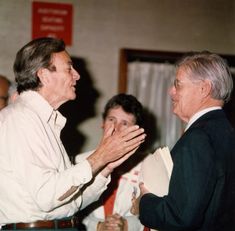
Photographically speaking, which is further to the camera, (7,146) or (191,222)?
(7,146)

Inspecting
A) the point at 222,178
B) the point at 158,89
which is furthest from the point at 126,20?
the point at 222,178

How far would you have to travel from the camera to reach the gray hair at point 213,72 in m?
1.63

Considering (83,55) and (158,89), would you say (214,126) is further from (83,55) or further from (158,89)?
(158,89)

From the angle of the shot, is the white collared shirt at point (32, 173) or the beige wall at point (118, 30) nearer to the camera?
the white collared shirt at point (32, 173)

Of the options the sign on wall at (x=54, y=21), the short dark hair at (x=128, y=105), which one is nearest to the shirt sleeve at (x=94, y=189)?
the short dark hair at (x=128, y=105)

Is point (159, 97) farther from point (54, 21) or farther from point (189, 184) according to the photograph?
point (189, 184)

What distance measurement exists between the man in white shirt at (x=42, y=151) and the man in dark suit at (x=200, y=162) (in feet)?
0.93

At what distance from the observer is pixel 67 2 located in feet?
12.1

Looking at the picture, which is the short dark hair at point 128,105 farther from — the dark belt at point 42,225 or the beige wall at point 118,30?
the beige wall at point 118,30

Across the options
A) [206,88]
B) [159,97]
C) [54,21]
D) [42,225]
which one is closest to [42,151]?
[42,225]

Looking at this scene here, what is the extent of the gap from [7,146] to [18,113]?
0.16 meters

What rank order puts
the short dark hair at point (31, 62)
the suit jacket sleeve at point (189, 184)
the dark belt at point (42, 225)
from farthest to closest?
the short dark hair at point (31, 62), the dark belt at point (42, 225), the suit jacket sleeve at point (189, 184)

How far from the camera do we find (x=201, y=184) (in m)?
1.44

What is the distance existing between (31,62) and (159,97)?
8.18ft
